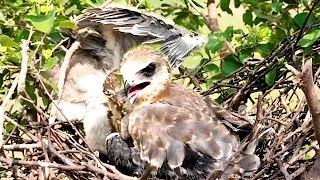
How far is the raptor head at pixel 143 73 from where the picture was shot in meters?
2.93

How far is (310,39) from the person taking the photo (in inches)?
111

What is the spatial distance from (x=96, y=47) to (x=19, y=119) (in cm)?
44

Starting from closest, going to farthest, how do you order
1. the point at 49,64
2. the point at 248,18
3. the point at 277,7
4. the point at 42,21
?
the point at 42,21 → the point at 49,64 → the point at 277,7 → the point at 248,18

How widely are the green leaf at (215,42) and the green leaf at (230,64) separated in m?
0.17

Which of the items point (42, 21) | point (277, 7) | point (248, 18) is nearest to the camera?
point (42, 21)

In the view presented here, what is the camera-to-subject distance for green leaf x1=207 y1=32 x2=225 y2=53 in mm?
3061

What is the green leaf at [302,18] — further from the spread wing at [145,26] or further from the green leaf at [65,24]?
the green leaf at [65,24]

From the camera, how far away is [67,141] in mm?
2953

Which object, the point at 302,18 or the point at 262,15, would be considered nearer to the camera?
the point at 302,18

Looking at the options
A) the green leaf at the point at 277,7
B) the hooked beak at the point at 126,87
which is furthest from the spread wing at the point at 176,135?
the green leaf at the point at 277,7

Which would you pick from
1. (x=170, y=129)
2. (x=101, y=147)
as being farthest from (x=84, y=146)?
(x=170, y=129)

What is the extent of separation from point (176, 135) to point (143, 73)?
43 centimetres

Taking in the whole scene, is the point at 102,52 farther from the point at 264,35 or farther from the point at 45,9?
the point at 264,35

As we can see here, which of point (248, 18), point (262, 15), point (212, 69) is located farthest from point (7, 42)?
point (248, 18)
